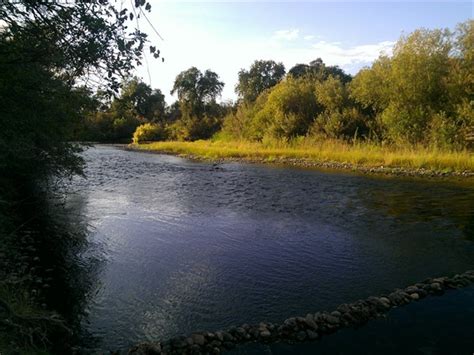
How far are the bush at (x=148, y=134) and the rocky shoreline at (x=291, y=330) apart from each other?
2017 inches

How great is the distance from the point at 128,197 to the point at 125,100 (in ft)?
34.9

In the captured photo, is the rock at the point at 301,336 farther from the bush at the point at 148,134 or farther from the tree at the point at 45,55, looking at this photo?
the bush at the point at 148,134

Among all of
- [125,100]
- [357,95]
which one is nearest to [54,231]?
[125,100]

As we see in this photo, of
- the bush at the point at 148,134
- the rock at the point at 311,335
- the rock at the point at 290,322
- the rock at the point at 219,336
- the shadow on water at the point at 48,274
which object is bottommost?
the rock at the point at 311,335

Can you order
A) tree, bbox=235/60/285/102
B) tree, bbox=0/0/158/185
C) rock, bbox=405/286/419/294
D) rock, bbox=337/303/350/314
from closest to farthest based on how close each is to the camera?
tree, bbox=0/0/158/185 < rock, bbox=337/303/350/314 < rock, bbox=405/286/419/294 < tree, bbox=235/60/285/102

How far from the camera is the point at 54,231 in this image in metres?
9.70

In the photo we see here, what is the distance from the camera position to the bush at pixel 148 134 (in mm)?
54656

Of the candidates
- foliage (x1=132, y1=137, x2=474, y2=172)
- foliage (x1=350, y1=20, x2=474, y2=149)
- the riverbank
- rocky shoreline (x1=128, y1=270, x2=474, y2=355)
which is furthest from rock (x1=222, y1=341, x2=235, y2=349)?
foliage (x1=350, y1=20, x2=474, y2=149)

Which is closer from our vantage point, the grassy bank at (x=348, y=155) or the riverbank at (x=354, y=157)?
the riverbank at (x=354, y=157)

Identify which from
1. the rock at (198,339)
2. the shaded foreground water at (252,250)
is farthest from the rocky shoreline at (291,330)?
the shaded foreground water at (252,250)

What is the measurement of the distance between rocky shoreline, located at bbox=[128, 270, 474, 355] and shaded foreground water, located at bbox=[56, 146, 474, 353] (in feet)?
0.93

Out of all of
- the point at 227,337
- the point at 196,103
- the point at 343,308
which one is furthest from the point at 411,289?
the point at 196,103

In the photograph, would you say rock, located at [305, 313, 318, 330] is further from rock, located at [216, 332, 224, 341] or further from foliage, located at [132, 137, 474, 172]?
foliage, located at [132, 137, 474, 172]

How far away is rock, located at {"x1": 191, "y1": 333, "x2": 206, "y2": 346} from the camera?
480 cm
